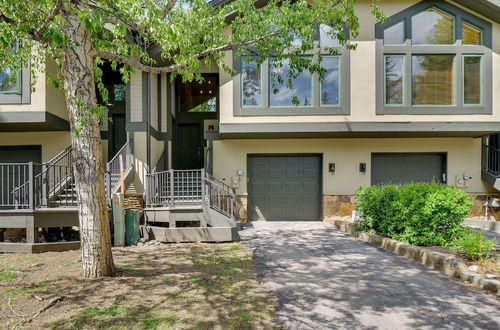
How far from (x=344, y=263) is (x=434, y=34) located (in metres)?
8.53

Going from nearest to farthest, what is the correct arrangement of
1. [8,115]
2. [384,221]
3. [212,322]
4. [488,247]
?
[212,322]
[488,247]
[384,221]
[8,115]


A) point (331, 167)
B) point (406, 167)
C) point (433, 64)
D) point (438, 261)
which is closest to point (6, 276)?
point (438, 261)

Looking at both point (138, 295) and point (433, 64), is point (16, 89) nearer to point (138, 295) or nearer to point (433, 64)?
point (138, 295)

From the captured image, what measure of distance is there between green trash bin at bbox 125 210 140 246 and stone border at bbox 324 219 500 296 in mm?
5764

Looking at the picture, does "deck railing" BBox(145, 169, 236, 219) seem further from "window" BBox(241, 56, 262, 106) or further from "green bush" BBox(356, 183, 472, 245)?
"green bush" BBox(356, 183, 472, 245)

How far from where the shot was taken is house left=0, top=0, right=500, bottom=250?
8695mm

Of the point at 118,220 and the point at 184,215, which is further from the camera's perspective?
the point at 184,215

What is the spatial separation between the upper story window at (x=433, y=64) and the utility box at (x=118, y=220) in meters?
8.10

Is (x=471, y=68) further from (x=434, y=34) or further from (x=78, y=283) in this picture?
(x=78, y=283)

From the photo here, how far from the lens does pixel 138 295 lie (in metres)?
3.64

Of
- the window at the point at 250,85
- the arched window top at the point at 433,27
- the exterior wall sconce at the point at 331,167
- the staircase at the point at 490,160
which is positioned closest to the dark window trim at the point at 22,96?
the window at the point at 250,85

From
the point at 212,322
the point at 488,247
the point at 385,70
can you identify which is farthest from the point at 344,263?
the point at 385,70

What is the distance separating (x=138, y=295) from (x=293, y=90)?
24.2 feet

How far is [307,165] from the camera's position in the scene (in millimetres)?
9977
